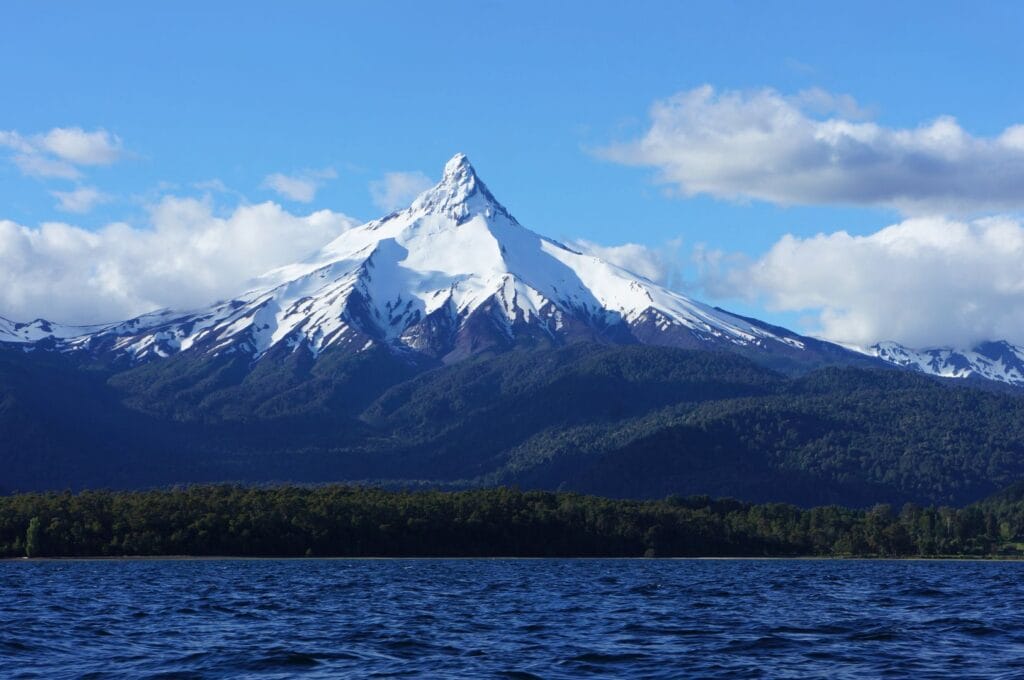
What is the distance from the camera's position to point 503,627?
270 feet

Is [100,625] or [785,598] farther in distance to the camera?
[785,598]

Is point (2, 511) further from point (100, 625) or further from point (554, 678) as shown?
point (554, 678)

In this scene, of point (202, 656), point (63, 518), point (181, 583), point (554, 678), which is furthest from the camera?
point (63, 518)

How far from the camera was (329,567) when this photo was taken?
551 ft

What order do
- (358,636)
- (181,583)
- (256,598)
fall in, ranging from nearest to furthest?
1. (358,636)
2. (256,598)
3. (181,583)

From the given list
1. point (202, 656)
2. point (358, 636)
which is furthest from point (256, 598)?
point (202, 656)

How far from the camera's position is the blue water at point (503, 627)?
211ft

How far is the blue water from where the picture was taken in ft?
211

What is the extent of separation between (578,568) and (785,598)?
2589 inches

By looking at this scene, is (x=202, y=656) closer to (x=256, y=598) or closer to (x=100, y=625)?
(x=100, y=625)

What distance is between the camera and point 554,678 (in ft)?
198

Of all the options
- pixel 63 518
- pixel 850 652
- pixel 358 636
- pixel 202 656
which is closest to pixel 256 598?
pixel 358 636

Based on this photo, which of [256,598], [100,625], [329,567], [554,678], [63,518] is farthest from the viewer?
[63,518]

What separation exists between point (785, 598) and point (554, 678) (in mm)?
52075
